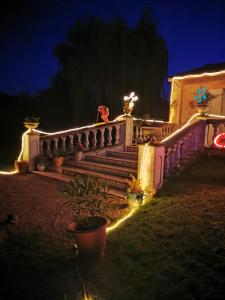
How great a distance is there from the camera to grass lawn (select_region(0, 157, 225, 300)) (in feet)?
9.72

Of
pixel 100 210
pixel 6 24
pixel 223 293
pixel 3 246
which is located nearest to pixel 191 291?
pixel 223 293

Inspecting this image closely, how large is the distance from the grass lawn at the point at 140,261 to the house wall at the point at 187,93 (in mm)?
8726

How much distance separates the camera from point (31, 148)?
9336 millimetres

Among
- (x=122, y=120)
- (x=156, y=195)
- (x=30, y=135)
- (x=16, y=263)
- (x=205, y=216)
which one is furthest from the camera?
(x=122, y=120)

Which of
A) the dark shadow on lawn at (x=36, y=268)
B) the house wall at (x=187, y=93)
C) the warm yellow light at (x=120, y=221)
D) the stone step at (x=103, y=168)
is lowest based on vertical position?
the dark shadow on lawn at (x=36, y=268)

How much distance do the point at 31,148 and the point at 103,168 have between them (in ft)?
10.0

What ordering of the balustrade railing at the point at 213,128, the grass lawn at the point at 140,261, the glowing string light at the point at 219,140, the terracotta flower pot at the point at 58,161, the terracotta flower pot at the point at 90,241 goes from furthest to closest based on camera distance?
1. the terracotta flower pot at the point at 58,161
2. the balustrade railing at the point at 213,128
3. the glowing string light at the point at 219,140
4. the terracotta flower pot at the point at 90,241
5. the grass lawn at the point at 140,261

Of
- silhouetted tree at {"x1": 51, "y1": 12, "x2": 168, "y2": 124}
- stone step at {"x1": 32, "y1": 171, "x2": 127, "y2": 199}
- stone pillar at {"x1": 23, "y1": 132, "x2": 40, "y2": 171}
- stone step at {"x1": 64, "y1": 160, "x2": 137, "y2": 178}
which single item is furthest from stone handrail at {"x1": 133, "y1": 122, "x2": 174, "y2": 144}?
silhouetted tree at {"x1": 51, "y1": 12, "x2": 168, "y2": 124}

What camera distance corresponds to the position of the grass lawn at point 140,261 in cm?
296

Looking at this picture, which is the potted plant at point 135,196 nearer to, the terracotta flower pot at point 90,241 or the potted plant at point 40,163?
the terracotta flower pot at point 90,241

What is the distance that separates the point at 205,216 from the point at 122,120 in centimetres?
664

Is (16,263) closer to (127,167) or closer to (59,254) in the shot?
(59,254)

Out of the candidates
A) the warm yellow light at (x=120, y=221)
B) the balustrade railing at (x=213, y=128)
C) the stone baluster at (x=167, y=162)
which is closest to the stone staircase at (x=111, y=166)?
the warm yellow light at (x=120, y=221)

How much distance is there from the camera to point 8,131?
51.8ft
